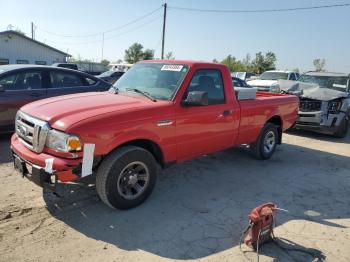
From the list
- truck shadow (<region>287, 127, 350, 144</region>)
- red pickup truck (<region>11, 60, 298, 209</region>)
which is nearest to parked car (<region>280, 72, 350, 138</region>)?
truck shadow (<region>287, 127, 350, 144</region>)

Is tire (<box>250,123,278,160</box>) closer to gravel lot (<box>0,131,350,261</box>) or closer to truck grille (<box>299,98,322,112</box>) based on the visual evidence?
gravel lot (<box>0,131,350,261</box>)

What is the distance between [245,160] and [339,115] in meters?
4.41

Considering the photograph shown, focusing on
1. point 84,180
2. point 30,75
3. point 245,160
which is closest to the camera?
point 84,180

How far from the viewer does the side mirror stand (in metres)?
4.68

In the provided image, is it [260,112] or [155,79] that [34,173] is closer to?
[155,79]

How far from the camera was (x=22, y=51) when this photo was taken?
28.8 meters

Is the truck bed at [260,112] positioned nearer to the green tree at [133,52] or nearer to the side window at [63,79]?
the side window at [63,79]

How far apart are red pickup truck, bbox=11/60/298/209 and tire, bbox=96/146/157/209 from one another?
0.01 metres

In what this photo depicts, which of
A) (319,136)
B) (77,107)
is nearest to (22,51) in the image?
(319,136)

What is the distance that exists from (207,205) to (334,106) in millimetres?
6783

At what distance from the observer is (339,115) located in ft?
32.3

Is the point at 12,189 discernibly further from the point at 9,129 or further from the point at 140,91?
the point at 9,129

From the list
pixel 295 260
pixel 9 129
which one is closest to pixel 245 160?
pixel 295 260

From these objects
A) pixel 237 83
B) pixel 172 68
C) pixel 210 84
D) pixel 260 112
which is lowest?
pixel 260 112
